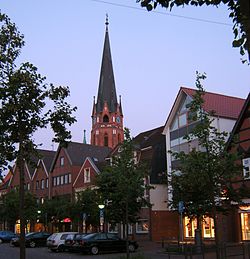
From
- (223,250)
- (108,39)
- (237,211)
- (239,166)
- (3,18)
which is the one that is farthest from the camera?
(108,39)

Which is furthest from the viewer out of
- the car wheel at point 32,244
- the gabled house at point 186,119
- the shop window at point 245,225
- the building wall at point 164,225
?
the building wall at point 164,225

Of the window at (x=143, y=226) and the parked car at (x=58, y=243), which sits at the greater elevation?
the window at (x=143, y=226)

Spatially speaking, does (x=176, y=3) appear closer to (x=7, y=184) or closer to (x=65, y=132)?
(x=65, y=132)

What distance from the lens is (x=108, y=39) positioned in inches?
4240

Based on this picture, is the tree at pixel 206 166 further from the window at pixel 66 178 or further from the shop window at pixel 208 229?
the window at pixel 66 178

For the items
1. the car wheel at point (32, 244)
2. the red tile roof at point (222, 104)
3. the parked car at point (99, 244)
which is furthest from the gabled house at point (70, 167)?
the parked car at point (99, 244)

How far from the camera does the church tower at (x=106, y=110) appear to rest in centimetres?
10550

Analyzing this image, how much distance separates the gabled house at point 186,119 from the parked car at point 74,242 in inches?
397

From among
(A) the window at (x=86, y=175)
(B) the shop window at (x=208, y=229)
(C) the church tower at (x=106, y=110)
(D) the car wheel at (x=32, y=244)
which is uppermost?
(C) the church tower at (x=106, y=110)

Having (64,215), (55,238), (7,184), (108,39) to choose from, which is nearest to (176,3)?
(55,238)

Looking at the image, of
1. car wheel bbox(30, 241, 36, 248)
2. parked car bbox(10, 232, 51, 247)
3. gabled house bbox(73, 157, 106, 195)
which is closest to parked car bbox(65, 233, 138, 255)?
parked car bbox(10, 232, 51, 247)

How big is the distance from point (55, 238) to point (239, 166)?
2063 centimetres

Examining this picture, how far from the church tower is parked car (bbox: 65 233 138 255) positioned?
74.4 metres

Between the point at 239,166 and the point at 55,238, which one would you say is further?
the point at 55,238
